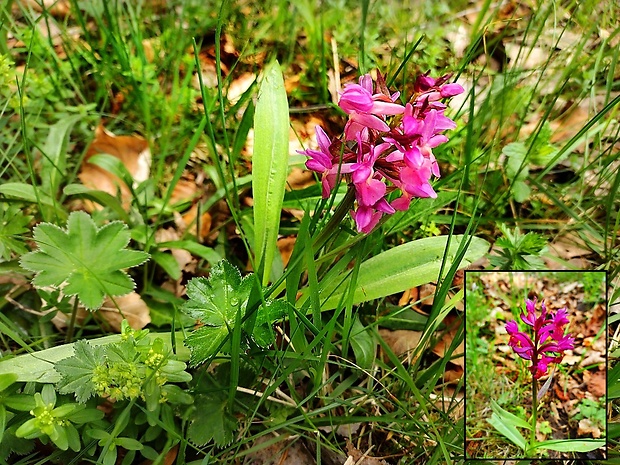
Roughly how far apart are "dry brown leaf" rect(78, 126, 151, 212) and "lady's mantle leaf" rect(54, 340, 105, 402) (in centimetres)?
88

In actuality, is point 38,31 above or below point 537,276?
above

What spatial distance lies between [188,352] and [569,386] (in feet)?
3.11

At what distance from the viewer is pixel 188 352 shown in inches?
54.6

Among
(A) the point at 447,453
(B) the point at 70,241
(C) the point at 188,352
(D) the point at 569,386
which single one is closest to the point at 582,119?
(D) the point at 569,386

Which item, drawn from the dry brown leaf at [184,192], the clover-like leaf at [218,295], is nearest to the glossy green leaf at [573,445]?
the clover-like leaf at [218,295]

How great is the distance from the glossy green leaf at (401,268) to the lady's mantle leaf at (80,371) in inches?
20.9

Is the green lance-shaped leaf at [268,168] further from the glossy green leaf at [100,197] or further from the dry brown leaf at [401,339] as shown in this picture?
the glossy green leaf at [100,197]

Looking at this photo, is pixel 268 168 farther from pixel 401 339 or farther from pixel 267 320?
pixel 401 339

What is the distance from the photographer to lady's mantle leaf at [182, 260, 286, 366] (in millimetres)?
1248

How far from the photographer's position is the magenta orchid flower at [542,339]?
142 centimetres

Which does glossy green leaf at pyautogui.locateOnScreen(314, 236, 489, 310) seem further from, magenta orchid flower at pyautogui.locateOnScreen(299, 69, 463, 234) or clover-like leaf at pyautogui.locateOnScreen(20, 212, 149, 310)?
clover-like leaf at pyautogui.locateOnScreen(20, 212, 149, 310)

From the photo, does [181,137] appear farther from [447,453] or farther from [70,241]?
[447,453]

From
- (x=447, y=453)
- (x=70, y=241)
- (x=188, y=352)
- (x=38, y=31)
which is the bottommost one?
(x=447, y=453)

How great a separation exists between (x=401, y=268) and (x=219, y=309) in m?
0.49
